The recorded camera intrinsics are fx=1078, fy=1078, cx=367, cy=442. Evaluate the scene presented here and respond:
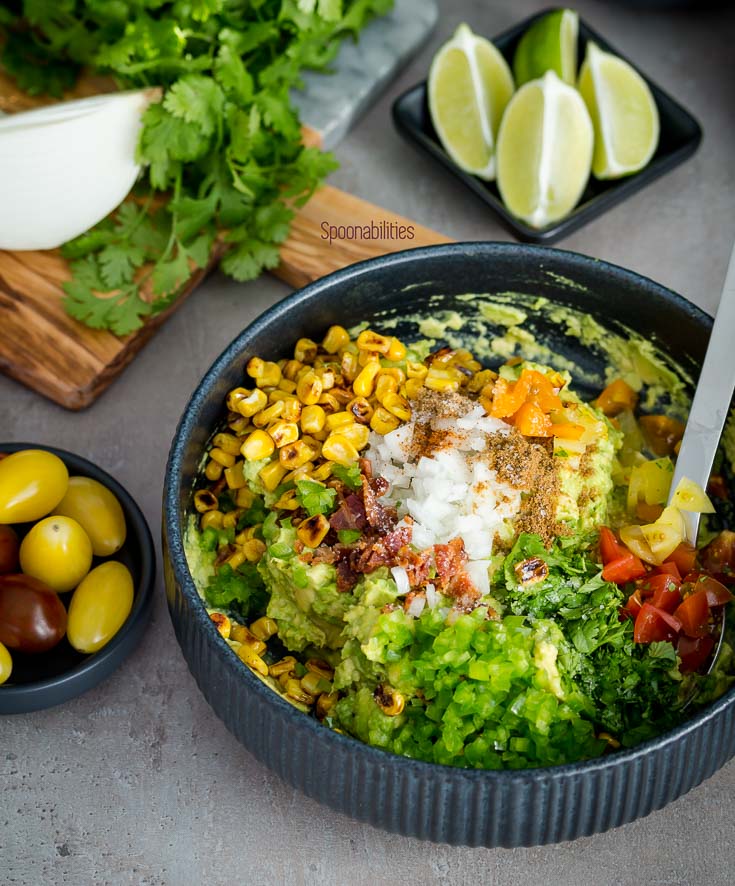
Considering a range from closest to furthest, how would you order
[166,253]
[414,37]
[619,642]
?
[619,642] → [166,253] → [414,37]

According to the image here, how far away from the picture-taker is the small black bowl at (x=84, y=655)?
6.47 ft

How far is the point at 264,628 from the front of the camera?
6.49 ft

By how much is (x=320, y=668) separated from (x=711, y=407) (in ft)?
2.78

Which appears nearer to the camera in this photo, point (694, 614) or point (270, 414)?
point (694, 614)

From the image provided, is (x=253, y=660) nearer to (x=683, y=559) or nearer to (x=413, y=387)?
(x=413, y=387)

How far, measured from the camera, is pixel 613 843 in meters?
1.98

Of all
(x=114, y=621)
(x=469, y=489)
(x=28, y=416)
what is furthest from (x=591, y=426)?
(x=28, y=416)

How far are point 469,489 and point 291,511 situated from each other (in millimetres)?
330

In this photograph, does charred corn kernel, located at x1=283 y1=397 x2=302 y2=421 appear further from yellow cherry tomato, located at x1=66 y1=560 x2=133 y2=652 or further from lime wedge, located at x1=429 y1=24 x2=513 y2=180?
lime wedge, located at x1=429 y1=24 x2=513 y2=180

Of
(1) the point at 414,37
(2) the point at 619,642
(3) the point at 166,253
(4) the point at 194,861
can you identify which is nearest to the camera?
(2) the point at 619,642

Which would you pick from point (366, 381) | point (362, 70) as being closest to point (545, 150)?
point (362, 70)

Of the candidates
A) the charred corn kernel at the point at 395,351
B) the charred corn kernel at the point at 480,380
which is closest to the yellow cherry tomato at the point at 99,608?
the charred corn kernel at the point at 395,351

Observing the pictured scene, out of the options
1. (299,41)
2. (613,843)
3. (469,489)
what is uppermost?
(299,41)

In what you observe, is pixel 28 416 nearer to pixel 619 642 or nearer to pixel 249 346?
pixel 249 346
